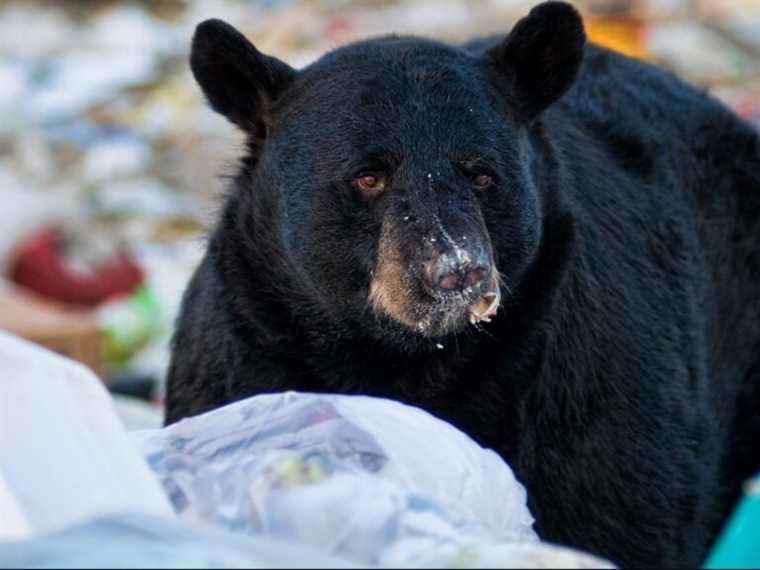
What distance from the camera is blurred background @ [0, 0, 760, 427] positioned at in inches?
334

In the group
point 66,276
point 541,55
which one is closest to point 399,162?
point 541,55

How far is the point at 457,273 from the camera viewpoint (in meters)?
2.88

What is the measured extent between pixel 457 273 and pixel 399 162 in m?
0.33

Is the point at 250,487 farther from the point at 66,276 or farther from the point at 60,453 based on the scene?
the point at 66,276

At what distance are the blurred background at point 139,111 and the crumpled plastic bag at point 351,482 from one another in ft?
14.3

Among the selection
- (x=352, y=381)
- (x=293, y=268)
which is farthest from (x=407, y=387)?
(x=293, y=268)

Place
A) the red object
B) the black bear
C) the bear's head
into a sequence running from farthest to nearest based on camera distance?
the red object → the black bear → the bear's head

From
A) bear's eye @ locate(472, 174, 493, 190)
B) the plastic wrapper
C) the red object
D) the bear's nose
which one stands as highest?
bear's eye @ locate(472, 174, 493, 190)

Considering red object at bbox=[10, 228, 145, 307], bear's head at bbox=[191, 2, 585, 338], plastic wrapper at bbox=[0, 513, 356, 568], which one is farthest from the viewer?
red object at bbox=[10, 228, 145, 307]

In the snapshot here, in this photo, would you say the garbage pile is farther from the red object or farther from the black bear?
the red object

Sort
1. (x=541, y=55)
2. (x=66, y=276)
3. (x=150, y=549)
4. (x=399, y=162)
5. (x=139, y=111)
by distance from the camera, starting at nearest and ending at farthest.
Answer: (x=150, y=549) → (x=399, y=162) → (x=541, y=55) → (x=66, y=276) → (x=139, y=111)

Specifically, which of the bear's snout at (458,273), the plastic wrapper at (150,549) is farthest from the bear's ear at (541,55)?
the plastic wrapper at (150,549)

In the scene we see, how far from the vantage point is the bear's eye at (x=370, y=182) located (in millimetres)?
3139

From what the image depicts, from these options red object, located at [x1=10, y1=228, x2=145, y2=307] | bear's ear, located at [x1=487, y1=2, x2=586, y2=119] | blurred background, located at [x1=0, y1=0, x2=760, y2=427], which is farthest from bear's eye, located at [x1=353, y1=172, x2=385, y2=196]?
red object, located at [x1=10, y1=228, x2=145, y2=307]
